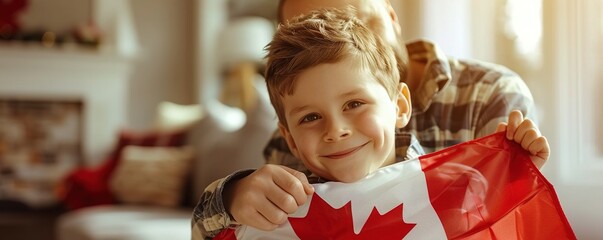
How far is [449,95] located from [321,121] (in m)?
0.38

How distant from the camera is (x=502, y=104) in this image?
1.14 metres

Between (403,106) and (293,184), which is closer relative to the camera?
(293,184)

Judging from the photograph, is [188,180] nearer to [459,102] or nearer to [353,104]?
[459,102]

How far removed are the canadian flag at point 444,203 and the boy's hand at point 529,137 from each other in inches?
0.5

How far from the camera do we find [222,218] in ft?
3.00

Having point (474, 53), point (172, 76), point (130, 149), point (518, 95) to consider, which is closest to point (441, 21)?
point (474, 53)

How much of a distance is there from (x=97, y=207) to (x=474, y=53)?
6.39ft

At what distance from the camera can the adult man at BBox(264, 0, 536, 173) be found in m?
1.13

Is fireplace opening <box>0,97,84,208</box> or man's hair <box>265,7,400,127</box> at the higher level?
man's hair <box>265,7,400,127</box>

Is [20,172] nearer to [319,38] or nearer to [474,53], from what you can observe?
[474,53]

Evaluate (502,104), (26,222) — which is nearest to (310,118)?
(502,104)

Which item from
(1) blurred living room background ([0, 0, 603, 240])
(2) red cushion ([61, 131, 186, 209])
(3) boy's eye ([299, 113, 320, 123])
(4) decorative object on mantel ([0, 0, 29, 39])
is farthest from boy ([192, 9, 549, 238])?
(4) decorative object on mantel ([0, 0, 29, 39])

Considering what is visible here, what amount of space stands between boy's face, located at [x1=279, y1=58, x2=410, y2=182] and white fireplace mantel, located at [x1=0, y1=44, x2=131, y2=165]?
381 centimetres

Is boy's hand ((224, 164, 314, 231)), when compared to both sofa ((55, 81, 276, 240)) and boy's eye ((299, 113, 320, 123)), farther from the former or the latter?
sofa ((55, 81, 276, 240))
